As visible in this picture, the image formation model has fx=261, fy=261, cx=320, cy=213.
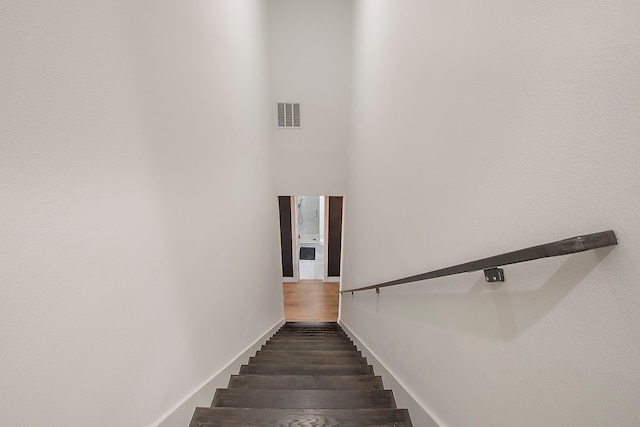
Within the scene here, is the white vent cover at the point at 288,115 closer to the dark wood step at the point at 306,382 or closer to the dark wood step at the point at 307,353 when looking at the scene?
the dark wood step at the point at 307,353

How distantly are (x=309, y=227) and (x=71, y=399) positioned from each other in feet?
30.6

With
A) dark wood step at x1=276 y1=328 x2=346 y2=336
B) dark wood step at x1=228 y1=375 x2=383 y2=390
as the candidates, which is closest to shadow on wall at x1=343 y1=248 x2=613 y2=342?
dark wood step at x1=228 y1=375 x2=383 y2=390

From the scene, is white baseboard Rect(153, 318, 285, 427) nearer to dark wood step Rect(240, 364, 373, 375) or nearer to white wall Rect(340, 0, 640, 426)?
dark wood step Rect(240, 364, 373, 375)

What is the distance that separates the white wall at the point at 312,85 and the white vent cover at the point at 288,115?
3.1 inches

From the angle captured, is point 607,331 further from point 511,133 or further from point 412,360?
point 412,360

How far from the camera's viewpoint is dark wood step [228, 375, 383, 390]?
1.94 m

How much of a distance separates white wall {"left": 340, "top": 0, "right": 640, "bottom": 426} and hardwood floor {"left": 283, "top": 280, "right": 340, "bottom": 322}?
405 cm

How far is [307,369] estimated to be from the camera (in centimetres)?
226

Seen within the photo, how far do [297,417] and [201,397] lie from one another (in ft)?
1.93

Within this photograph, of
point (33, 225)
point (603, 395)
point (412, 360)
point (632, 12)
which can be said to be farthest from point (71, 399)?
point (632, 12)

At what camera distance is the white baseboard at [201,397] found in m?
1.25

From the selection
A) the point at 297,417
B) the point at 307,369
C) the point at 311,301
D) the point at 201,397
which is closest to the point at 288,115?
the point at 307,369

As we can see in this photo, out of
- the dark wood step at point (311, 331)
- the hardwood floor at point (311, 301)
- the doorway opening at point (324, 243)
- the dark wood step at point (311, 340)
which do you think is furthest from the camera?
the doorway opening at point (324, 243)

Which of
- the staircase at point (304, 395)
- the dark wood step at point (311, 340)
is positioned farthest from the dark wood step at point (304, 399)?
the dark wood step at point (311, 340)
